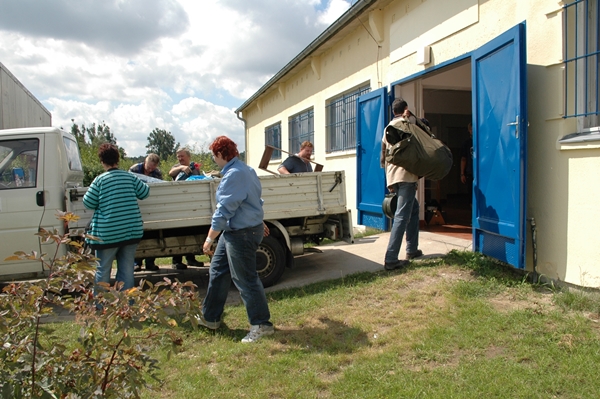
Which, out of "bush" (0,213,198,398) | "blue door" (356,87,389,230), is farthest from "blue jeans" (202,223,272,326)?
"blue door" (356,87,389,230)

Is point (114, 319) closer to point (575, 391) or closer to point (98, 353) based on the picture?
point (98, 353)

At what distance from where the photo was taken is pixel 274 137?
695 inches

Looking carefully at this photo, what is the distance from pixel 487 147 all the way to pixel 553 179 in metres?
0.84

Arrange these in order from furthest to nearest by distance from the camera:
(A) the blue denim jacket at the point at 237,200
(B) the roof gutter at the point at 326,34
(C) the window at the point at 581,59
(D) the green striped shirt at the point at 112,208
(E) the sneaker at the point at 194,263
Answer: (B) the roof gutter at the point at 326,34, (E) the sneaker at the point at 194,263, (D) the green striped shirt at the point at 112,208, (C) the window at the point at 581,59, (A) the blue denim jacket at the point at 237,200

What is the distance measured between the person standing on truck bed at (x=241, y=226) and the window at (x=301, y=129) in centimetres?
850

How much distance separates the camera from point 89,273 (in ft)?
7.07

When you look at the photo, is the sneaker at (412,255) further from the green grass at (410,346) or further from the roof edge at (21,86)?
the roof edge at (21,86)

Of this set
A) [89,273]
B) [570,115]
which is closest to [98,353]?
[89,273]

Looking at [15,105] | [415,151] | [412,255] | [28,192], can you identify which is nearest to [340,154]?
[412,255]

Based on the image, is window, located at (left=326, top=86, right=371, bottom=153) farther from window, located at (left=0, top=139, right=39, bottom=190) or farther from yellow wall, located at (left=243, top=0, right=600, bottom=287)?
window, located at (left=0, top=139, right=39, bottom=190)

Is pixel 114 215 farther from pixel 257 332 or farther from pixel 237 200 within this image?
pixel 257 332

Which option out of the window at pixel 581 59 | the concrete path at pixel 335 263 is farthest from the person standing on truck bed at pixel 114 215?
the window at pixel 581 59

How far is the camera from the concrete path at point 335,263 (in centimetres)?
594

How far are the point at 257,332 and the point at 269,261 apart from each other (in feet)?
5.31
